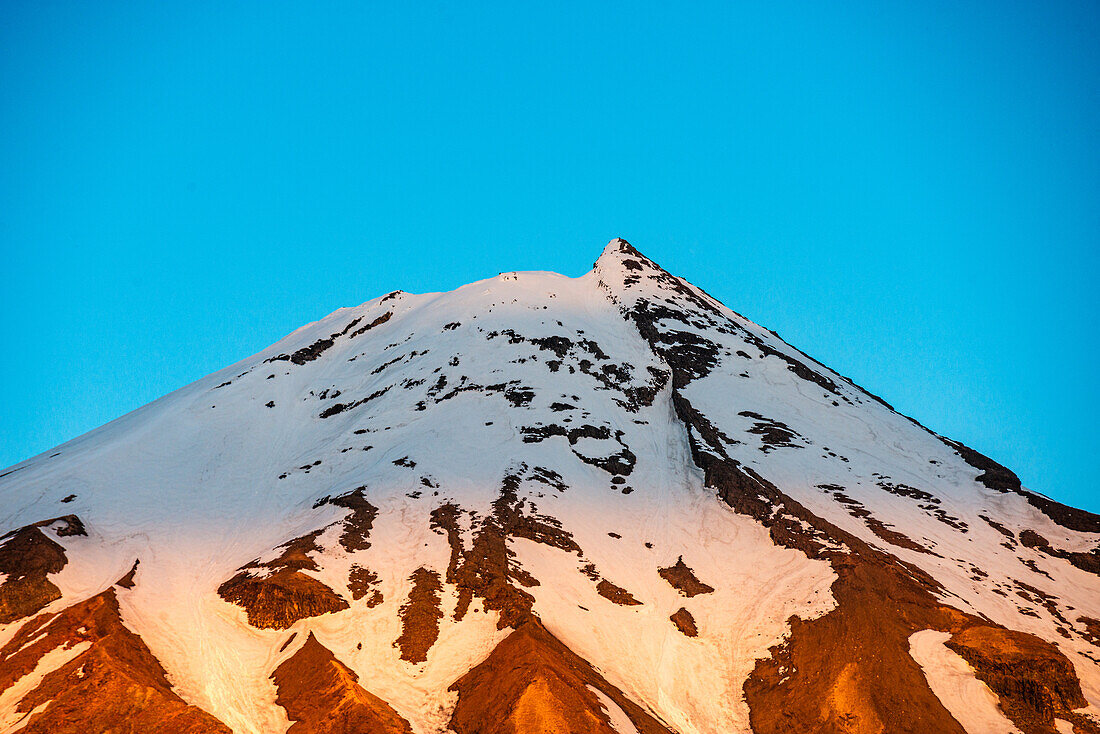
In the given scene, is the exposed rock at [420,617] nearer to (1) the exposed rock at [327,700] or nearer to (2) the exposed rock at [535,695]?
(1) the exposed rock at [327,700]

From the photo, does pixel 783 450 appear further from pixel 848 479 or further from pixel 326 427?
pixel 326 427

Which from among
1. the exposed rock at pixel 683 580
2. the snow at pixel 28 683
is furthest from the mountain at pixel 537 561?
the exposed rock at pixel 683 580

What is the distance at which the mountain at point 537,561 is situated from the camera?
41375mm

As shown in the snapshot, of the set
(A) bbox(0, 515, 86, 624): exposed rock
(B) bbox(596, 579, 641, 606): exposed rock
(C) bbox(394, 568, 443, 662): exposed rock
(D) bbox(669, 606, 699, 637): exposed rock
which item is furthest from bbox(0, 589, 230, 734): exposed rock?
(D) bbox(669, 606, 699, 637): exposed rock

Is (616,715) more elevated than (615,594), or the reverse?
(615,594)

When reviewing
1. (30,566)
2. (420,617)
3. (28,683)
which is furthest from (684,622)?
(30,566)

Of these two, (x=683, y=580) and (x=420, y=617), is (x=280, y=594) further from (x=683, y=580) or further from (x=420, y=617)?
(x=683, y=580)

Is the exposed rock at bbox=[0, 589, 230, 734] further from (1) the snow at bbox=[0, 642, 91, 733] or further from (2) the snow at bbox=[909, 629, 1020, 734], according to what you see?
(2) the snow at bbox=[909, 629, 1020, 734]

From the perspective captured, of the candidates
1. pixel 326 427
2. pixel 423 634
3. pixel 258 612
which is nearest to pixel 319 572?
pixel 258 612

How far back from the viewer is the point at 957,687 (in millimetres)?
42500

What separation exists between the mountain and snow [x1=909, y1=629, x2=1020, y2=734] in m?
0.18

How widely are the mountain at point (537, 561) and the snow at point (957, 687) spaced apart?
177 mm

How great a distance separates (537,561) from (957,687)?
25777 mm

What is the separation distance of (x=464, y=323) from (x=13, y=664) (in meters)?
61.9
